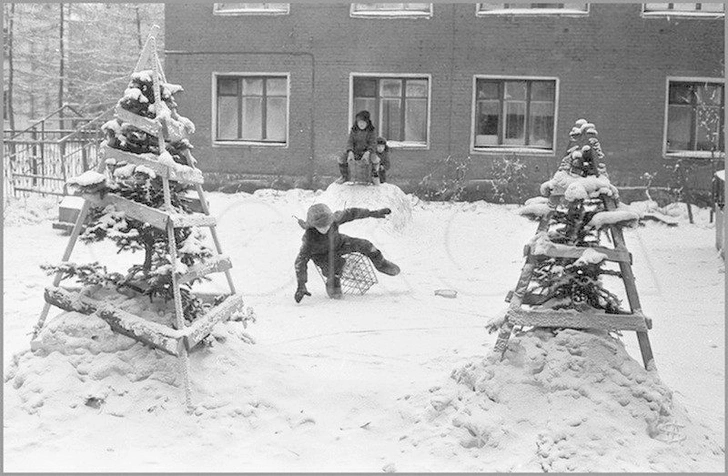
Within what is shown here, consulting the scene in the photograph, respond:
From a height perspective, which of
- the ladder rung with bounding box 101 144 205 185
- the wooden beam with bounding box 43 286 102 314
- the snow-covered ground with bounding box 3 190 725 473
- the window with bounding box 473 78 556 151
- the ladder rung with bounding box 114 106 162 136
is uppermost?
the window with bounding box 473 78 556 151

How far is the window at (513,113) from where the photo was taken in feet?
60.6

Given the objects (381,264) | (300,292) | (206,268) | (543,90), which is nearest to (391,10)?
(543,90)

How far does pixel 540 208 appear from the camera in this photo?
5.48 m

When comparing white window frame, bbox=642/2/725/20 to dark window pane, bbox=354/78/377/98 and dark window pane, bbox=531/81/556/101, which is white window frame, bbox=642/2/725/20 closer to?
dark window pane, bbox=531/81/556/101

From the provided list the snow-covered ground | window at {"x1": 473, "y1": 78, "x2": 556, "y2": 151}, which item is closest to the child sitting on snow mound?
the snow-covered ground

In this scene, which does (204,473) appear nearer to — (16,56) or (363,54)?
(363,54)

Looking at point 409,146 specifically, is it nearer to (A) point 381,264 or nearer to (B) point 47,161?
(B) point 47,161

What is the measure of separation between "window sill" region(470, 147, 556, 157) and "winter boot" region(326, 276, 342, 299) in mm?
9711

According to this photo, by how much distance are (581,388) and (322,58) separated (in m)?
14.7

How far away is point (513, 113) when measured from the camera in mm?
18625

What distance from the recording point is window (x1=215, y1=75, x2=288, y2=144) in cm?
1919

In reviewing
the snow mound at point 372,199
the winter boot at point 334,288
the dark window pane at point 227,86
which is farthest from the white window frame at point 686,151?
the winter boot at point 334,288

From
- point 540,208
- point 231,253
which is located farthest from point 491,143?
point 540,208

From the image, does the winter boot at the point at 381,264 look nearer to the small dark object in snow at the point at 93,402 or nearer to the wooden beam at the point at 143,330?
the wooden beam at the point at 143,330
